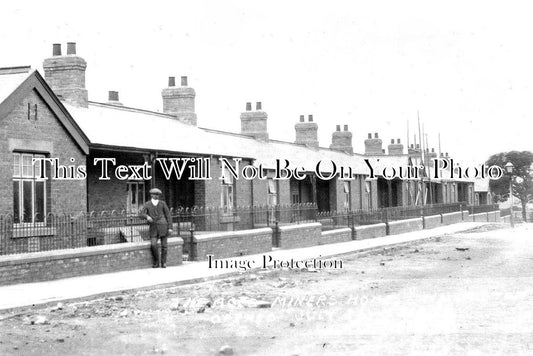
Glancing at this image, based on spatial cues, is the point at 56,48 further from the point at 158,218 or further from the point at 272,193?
the point at 272,193

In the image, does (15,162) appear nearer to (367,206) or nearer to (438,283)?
(438,283)

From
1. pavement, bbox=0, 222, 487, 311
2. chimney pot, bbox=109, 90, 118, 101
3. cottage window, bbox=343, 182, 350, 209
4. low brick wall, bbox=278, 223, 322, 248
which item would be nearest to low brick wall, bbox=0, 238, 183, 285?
pavement, bbox=0, 222, 487, 311

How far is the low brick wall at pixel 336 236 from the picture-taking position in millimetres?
27984

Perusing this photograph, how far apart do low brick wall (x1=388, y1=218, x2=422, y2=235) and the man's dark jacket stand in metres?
18.4

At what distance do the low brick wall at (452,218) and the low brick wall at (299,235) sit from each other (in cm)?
2154

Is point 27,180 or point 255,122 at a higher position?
point 255,122

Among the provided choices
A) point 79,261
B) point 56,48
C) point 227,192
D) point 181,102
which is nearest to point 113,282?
point 79,261

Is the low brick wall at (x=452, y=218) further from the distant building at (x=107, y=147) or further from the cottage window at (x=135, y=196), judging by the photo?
the cottage window at (x=135, y=196)

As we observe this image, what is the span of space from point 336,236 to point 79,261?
48.8 ft

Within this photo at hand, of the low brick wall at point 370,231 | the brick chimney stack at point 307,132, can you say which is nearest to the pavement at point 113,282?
the low brick wall at point 370,231

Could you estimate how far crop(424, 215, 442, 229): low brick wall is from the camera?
41594 millimetres

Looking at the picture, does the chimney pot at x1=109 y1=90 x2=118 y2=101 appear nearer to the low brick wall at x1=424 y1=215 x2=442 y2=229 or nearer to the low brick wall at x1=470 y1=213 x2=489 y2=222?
the low brick wall at x1=424 y1=215 x2=442 y2=229

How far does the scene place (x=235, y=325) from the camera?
32.6 ft

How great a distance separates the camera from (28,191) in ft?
59.1
